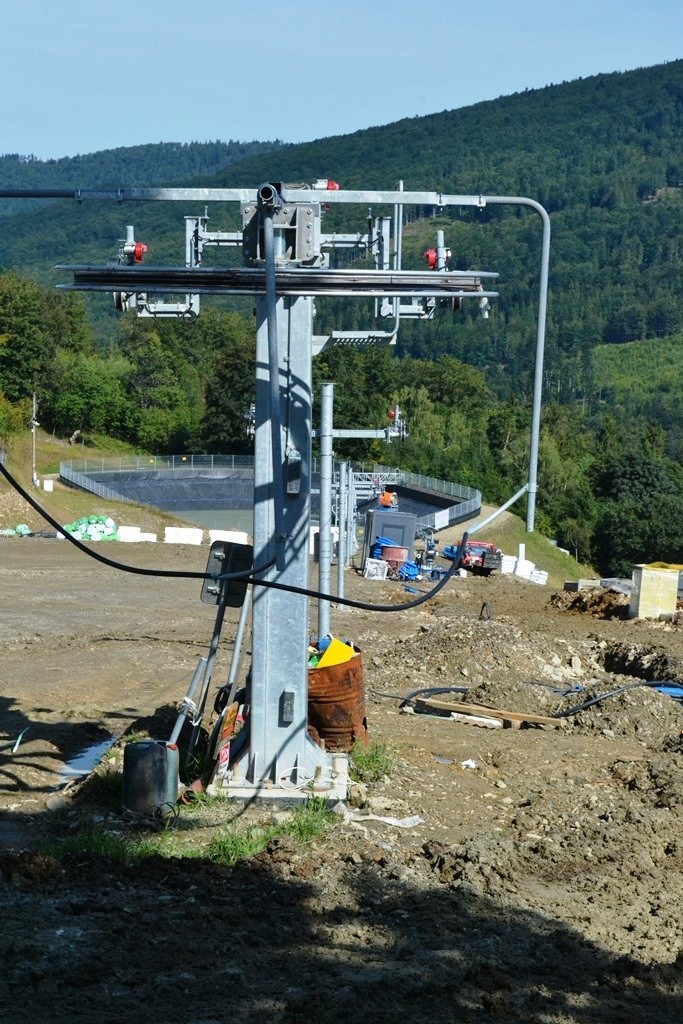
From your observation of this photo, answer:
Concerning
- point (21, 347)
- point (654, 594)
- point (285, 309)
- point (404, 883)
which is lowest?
point (654, 594)

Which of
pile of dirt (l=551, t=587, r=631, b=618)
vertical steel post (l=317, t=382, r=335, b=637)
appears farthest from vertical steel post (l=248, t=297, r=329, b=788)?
pile of dirt (l=551, t=587, r=631, b=618)

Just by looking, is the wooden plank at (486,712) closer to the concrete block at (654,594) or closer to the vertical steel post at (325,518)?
the vertical steel post at (325,518)

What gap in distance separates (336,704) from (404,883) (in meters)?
2.36

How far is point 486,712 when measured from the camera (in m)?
14.9

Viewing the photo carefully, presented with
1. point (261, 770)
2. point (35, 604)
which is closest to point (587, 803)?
point (261, 770)

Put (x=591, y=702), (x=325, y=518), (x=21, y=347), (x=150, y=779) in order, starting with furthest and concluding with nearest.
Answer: (x=21, y=347)
(x=591, y=702)
(x=325, y=518)
(x=150, y=779)

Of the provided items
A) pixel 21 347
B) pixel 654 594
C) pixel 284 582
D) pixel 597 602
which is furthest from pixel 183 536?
pixel 21 347

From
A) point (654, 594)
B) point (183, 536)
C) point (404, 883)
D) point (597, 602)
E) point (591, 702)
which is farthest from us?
point (183, 536)

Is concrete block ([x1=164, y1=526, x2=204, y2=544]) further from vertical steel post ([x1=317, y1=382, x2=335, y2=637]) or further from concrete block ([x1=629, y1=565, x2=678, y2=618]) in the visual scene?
vertical steel post ([x1=317, y1=382, x2=335, y2=637])

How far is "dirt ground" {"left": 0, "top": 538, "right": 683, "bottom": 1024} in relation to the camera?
6.68 metres

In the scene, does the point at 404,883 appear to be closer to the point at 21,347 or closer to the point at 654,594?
the point at 654,594

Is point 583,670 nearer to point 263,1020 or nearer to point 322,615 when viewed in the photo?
point 322,615

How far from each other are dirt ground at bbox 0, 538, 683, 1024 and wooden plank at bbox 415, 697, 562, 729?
0.17m

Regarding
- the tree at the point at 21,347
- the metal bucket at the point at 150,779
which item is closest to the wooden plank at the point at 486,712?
the metal bucket at the point at 150,779
